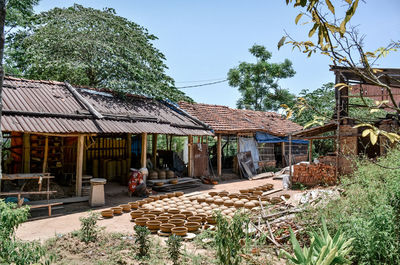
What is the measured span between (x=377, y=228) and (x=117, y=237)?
465cm

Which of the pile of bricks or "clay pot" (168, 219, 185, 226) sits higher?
the pile of bricks

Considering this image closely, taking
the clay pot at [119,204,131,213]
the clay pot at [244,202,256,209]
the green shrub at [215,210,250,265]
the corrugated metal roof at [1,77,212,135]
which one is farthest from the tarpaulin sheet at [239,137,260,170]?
the green shrub at [215,210,250,265]

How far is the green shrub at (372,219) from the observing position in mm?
4094

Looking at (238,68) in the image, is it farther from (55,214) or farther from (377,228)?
(377,228)

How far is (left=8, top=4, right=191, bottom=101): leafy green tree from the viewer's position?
14414 mm

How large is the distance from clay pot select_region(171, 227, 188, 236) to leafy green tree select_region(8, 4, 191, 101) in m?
8.35

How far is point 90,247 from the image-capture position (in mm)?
5512

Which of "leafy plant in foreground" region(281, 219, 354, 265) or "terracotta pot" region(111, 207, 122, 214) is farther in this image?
"terracotta pot" region(111, 207, 122, 214)

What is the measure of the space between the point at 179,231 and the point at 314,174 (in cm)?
687

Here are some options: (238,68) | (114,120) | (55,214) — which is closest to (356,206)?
(55,214)

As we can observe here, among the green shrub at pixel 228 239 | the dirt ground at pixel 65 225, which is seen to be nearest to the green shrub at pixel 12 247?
the green shrub at pixel 228 239

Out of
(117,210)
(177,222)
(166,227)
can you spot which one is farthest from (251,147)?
(166,227)

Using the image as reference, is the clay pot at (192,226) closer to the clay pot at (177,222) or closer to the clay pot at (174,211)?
the clay pot at (177,222)

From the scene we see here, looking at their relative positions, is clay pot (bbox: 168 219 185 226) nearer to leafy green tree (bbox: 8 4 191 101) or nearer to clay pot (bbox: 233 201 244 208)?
clay pot (bbox: 233 201 244 208)
